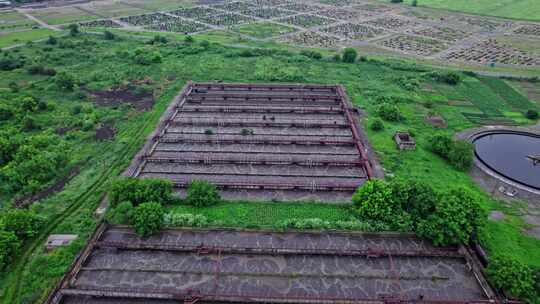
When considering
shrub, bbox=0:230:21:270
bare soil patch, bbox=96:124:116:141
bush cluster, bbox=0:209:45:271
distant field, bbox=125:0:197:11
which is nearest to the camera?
shrub, bbox=0:230:21:270

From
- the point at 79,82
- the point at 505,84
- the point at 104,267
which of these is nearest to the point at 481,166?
the point at 505,84

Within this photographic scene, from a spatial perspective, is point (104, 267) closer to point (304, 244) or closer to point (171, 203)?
point (171, 203)

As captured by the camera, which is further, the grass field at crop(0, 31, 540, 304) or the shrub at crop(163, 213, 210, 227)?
the shrub at crop(163, 213, 210, 227)

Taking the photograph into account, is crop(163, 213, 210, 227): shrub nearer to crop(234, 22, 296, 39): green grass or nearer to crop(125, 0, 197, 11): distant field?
crop(234, 22, 296, 39): green grass

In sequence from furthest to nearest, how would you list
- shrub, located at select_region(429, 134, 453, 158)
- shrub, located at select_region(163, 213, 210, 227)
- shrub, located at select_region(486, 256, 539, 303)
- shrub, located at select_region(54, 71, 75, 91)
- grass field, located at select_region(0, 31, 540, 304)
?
shrub, located at select_region(54, 71, 75, 91), shrub, located at select_region(429, 134, 453, 158), shrub, located at select_region(163, 213, 210, 227), grass field, located at select_region(0, 31, 540, 304), shrub, located at select_region(486, 256, 539, 303)

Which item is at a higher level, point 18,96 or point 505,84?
point 505,84

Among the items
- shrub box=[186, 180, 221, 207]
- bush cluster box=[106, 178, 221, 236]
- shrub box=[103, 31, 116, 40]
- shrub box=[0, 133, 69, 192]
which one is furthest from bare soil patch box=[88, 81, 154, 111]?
shrub box=[103, 31, 116, 40]

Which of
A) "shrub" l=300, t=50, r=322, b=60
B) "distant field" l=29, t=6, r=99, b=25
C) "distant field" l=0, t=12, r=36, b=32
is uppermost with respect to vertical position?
"distant field" l=29, t=6, r=99, b=25

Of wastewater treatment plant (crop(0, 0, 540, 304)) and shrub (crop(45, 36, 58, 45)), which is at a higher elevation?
shrub (crop(45, 36, 58, 45))
